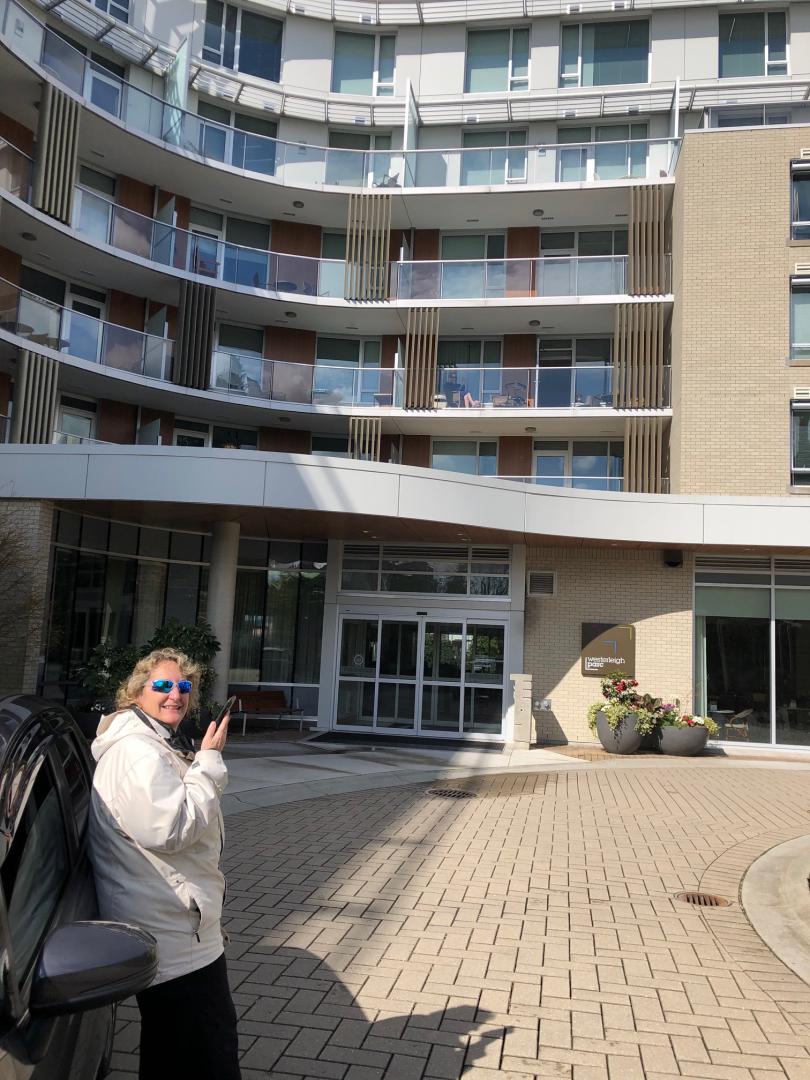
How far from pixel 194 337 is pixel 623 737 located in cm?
1466

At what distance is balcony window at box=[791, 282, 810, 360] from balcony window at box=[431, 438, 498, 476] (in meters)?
8.16

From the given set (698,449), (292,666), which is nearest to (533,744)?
(292,666)

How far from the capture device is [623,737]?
17.7m

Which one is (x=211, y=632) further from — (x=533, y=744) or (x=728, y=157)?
(x=728, y=157)

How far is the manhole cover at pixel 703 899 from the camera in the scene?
7187 millimetres

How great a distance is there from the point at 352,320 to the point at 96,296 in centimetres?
692

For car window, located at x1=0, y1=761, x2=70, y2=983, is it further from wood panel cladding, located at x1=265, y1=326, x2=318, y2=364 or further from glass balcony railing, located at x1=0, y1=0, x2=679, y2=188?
wood panel cladding, located at x1=265, y1=326, x2=318, y2=364

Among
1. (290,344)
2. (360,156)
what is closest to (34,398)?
(290,344)

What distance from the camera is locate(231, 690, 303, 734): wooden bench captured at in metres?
19.1

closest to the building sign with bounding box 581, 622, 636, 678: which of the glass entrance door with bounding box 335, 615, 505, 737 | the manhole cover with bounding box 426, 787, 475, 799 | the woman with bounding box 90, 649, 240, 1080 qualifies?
the glass entrance door with bounding box 335, 615, 505, 737

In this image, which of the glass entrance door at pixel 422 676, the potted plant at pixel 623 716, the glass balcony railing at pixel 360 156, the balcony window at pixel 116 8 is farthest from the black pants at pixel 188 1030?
the balcony window at pixel 116 8

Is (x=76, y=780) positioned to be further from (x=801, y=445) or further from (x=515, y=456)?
(x=515, y=456)

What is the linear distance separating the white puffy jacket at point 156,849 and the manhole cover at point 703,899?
544cm

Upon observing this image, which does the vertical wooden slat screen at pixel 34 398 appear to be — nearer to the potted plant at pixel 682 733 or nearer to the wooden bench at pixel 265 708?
the wooden bench at pixel 265 708
